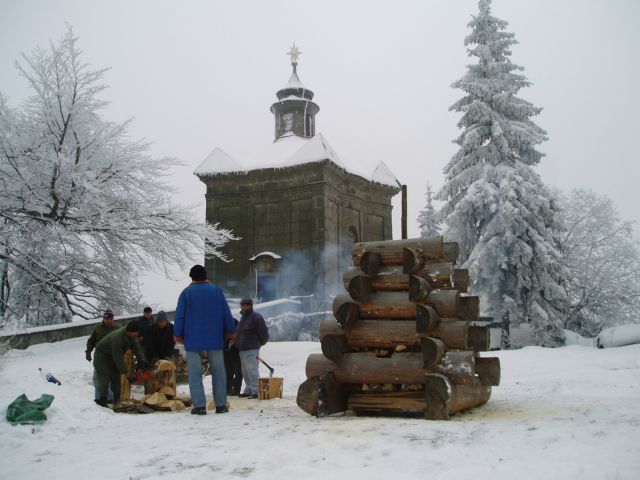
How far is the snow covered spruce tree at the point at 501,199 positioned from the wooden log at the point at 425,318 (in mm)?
12331

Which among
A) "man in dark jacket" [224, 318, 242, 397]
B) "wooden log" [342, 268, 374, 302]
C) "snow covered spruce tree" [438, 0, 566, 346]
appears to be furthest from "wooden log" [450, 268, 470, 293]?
"snow covered spruce tree" [438, 0, 566, 346]

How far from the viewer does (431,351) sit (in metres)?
6.56

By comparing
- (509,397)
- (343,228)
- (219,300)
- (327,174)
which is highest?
(327,174)

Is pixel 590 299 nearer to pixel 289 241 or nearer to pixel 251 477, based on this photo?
pixel 289 241

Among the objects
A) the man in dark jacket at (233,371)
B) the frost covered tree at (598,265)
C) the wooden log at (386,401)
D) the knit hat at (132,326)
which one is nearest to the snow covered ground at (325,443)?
the wooden log at (386,401)

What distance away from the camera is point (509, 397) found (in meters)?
8.31

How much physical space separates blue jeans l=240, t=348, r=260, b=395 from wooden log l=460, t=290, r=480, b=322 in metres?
3.91

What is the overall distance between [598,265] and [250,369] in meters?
19.1

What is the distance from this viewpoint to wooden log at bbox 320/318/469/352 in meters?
6.94

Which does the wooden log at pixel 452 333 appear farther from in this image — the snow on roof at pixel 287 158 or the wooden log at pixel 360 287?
the snow on roof at pixel 287 158

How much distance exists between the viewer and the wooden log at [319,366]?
7211 mm

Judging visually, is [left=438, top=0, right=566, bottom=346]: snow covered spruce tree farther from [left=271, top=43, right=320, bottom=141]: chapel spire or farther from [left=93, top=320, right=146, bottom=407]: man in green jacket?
[left=271, top=43, right=320, bottom=141]: chapel spire

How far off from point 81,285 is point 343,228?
16.2 metres

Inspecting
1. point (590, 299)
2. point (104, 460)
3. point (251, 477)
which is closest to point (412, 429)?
point (251, 477)
